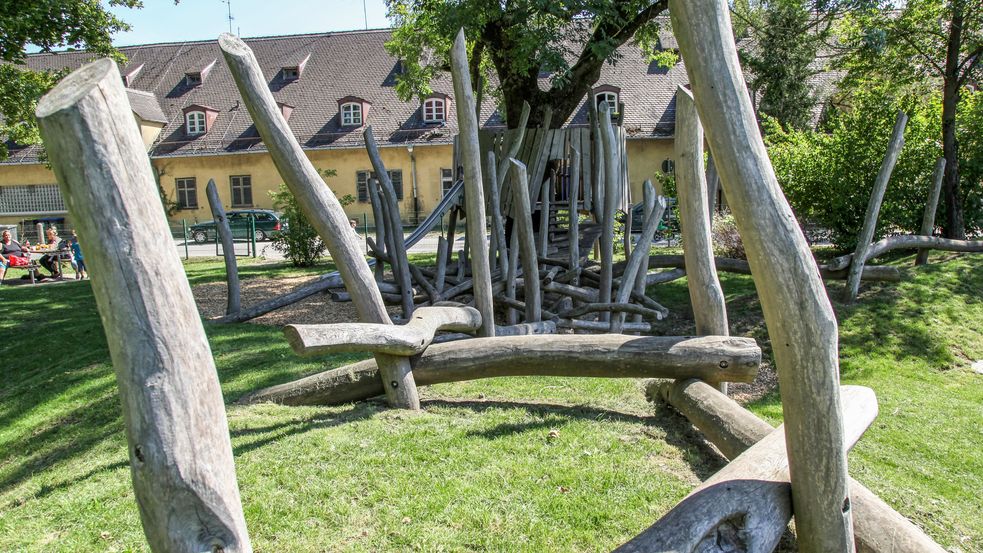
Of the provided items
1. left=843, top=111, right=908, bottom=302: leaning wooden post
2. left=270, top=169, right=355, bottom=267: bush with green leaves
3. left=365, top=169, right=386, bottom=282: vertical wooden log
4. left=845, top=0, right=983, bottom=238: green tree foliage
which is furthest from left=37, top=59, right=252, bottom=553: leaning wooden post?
left=270, top=169, right=355, bottom=267: bush with green leaves

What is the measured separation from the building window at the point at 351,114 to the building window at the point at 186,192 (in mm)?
7225

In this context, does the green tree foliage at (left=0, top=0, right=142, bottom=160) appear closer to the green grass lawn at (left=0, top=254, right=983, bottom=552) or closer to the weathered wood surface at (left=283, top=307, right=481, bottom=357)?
the green grass lawn at (left=0, top=254, right=983, bottom=552)

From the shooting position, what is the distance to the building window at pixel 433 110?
3009cm

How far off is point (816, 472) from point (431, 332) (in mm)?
3089

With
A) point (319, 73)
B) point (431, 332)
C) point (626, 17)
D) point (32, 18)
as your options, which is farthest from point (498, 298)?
point (319, 73)

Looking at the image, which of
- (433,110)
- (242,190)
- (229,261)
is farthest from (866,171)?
(242,190)

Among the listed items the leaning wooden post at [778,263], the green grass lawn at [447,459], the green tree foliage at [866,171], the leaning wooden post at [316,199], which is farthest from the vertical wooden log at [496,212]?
the green tree foliage at [866,171]

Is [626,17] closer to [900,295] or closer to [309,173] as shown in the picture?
[900,295]

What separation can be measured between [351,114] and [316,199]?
89.2 feet

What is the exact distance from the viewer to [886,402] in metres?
6.31

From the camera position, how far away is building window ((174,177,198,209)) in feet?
102

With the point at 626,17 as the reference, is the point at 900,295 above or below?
below

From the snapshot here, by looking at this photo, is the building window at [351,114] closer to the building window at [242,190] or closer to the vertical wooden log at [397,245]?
the building window at [242,190]

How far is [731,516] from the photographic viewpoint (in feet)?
9.45
